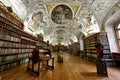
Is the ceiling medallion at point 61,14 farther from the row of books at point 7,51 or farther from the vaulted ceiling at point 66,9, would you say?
the row of books at point 7,51

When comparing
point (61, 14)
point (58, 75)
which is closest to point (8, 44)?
point (58, 75)

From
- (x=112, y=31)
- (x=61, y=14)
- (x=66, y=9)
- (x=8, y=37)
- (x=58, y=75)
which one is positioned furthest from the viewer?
(x=61, y=14)

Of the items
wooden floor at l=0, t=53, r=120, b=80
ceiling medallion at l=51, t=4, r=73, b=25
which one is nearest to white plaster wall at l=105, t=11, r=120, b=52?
wooden floor at l=0, t=53, r=120, b=80

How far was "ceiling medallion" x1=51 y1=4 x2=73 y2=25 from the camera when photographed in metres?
7.81

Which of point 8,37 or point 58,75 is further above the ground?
point 8,37

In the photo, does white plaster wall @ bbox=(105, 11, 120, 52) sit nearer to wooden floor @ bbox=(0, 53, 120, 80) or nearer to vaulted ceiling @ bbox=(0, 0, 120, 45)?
vaulted ceiling @ bbox=(0, 0, 120, 45)

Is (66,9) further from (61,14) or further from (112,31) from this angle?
(112,31)

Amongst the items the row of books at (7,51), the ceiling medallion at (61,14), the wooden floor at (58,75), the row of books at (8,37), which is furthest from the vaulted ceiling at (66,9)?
the wooden floor at (58,75)

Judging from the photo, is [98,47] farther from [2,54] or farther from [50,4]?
[50,4]

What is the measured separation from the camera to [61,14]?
348 inches

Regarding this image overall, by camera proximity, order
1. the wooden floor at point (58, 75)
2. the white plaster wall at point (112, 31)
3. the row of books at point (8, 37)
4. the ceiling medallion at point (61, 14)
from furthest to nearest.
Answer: the ceiling medallion at point (61, 14) < the white plaster wall at point (112, 31) < the row of books at point (8, 37) < the wooden floor at point (58, 75)

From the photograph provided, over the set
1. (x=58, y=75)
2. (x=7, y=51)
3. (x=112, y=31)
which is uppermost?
(x=112, y=31)

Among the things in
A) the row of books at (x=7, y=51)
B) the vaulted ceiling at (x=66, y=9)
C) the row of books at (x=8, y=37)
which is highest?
the vaulted ceiling at (x=66, y=9)

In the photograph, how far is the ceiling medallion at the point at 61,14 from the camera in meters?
7.81
